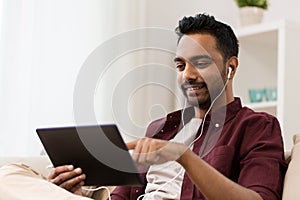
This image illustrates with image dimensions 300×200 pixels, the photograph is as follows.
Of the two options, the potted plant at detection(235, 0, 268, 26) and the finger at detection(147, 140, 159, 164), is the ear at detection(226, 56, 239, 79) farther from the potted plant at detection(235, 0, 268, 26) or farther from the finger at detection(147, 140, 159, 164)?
the potted plant at detection(235, 0, 268, 26)

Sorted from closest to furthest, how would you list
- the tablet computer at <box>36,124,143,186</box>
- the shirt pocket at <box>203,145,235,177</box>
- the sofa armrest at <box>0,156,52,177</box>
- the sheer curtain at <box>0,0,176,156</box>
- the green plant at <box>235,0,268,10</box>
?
the tablet computer at <box>36,124,143,186</box>
the shirt pocket at <box>203,145,235,177</box>
the sofa armrest at <box>0,156,52,177</box>
the sheer curtain at <box>0,0,176,156</box>
the green plant at <box>235,0,268,10</box>

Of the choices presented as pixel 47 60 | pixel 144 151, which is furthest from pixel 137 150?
pixel 47 60

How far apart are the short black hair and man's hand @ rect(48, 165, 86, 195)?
477mm

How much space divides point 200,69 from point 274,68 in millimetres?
1495

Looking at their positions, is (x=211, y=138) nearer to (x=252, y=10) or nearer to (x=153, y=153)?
(x=153, y=153)

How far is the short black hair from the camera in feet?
5.74

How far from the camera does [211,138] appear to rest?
1.71 metres

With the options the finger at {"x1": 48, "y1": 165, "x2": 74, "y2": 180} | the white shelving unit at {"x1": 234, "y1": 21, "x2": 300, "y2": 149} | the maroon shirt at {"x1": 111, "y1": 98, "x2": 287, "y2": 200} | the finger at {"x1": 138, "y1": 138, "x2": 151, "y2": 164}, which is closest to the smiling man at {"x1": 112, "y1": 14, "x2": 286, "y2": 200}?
the maroon shirt at {"x1": 111, "y1": 98, "x2": 287, "y2": 200}

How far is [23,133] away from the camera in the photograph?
108 inches

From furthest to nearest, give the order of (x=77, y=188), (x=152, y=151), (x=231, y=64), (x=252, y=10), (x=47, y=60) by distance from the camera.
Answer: (x=252, y=10) → (x=47, y=60) → (x=231, y=64) → (x=77, y=188) → (x=152, y=151)

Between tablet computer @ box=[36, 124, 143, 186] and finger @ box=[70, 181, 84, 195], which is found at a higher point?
tablet computer @ box=[36, 124, 143, 186]

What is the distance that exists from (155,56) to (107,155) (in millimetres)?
1878

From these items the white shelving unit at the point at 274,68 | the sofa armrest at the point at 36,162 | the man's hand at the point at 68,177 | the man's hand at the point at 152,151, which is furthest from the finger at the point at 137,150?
the white shelving unit at the point at 274,68

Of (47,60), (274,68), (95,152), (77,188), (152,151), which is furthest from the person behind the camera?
(274,68)
